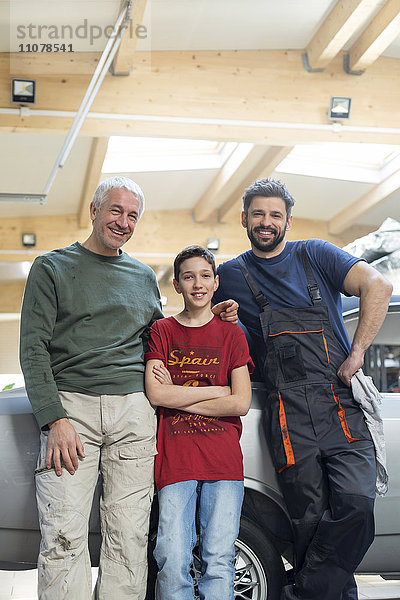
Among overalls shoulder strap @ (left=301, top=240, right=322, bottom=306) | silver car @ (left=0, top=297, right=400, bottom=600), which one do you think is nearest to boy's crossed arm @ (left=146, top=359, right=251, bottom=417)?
silver car @ (left=0, top=297, right=400, bottom=600)

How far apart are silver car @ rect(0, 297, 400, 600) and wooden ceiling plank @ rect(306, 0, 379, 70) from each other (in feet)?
13.3

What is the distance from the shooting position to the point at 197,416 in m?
2.89

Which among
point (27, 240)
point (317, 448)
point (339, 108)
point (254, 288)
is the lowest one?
point (317, 448)

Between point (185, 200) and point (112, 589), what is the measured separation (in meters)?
10.5

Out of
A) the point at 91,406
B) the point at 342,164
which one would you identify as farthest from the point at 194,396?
the point at 342,164

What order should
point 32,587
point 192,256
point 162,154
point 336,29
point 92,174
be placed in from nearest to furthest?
point 192,256 < point 32,587 < point 336,29 < point 92,174 < point 162,154

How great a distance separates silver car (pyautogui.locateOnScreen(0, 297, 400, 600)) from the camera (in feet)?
9.80

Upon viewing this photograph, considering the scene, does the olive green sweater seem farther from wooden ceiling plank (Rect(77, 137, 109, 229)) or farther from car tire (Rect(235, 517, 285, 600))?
wooden ceiling plank (Rect(77, 137, 109, 229))

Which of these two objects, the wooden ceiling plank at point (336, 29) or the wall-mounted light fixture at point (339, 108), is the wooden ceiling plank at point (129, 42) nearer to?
the wooden ceiling plank at point (336, 29)

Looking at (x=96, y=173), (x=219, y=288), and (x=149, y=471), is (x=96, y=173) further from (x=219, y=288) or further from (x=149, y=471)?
(x=149, y=471)

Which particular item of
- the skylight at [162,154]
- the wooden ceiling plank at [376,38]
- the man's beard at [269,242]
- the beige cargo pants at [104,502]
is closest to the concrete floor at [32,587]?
the beige cargo pants at [104,502]

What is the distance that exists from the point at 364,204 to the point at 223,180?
8.97 ft

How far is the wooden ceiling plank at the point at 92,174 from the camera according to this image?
8.62m

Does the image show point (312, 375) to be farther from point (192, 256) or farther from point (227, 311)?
point (192, 256)
